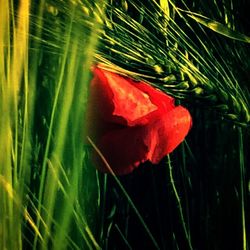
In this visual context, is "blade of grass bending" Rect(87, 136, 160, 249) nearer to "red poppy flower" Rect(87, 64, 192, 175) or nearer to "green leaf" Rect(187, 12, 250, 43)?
"red poppy flower" Rect(87, 64, 192, 175)

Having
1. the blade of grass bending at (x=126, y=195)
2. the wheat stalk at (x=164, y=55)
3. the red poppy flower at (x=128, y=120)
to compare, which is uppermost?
the wheat stalk at (x=164, y=55)

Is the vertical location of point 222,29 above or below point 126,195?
above

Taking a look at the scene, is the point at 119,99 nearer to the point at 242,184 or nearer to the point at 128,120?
the point at 128,120

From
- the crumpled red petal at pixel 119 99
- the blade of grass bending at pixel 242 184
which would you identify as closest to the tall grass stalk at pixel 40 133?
the crumpled red petal at pixel 119 99

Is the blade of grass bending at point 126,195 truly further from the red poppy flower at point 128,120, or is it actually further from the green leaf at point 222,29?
the green leaf at point 222,29

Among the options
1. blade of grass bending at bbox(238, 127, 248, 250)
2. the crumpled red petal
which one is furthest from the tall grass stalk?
blade of grass bending at bbox(238, 127, 248, 250)

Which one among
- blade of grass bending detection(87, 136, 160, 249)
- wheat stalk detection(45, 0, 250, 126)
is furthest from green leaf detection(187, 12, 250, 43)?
blade of grass bending detection(87, 136, 160, 249)

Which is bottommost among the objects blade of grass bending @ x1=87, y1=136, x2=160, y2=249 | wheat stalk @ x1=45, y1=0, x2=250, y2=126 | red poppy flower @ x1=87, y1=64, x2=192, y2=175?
blade of grass bending @ x1=87, y1=136, x2=160, y2=249

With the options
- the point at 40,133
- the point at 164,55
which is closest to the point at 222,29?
the point at 164,55

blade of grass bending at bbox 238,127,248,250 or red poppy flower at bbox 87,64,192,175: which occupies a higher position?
red poppy flower at bbox 87,64,192,175
